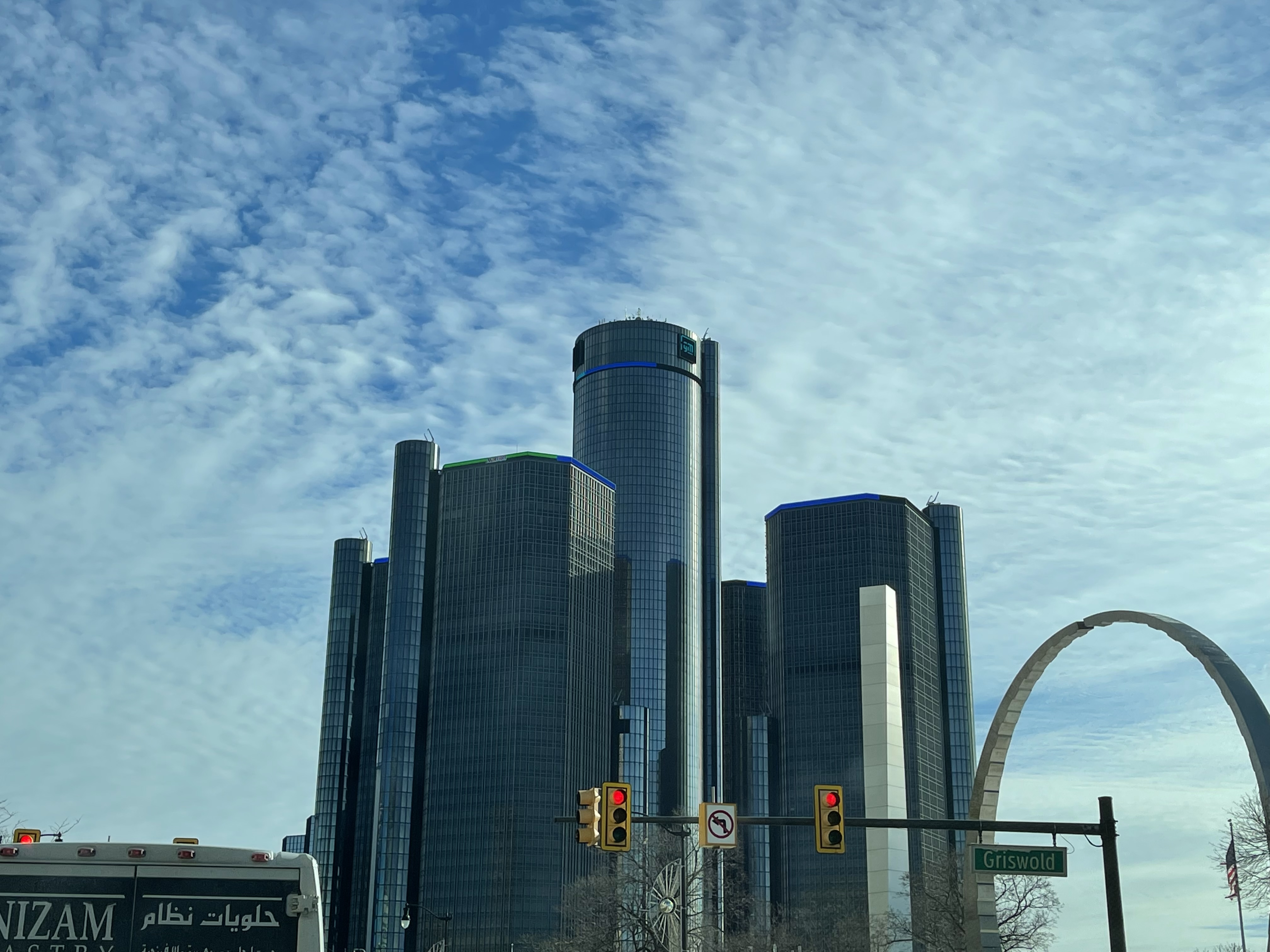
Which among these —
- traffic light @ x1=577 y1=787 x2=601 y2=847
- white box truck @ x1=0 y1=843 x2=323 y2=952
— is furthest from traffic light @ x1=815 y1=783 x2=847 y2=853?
white box truck @ x1=0 y1=843 x2=323 y2=952

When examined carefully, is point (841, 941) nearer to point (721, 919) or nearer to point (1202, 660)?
point (721, 919)

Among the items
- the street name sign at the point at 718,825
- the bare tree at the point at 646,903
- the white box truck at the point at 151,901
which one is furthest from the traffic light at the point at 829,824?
the bare tree at the point at 646,903

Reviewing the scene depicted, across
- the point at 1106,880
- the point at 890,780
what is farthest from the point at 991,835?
the point at 1106,880

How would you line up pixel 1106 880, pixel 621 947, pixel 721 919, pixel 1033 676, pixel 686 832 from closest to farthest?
1. pixel 1106 880
2. pixel 686 832
3. pixel 1033 676
4. pixel 621 947
5. pixel 721 919

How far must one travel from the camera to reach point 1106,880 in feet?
89.5

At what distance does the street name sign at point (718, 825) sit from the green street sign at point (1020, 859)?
4684 millimetres

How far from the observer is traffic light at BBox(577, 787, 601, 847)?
25.7m

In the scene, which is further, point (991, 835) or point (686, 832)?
point (991, 835)

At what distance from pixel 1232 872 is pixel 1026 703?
3075cm

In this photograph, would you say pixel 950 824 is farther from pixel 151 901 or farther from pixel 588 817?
pixel 151 901

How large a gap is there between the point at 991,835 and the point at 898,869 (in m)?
6.11

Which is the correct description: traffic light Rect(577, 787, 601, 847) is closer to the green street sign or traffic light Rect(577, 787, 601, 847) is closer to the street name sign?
the street name sign

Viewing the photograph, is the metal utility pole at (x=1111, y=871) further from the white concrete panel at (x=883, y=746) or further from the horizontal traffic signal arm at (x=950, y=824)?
the white concrete panel at (x=883, y=746)

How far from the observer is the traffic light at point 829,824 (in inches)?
1042
